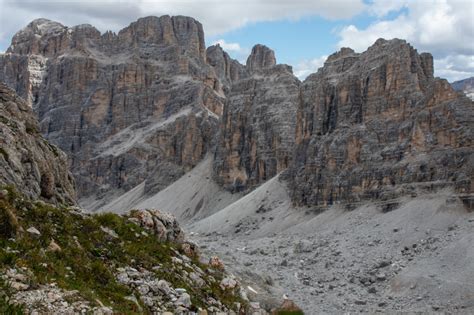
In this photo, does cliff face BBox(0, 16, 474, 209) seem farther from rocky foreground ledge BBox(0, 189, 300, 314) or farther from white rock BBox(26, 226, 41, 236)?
white rock BBox(26, 226, 41, 236)

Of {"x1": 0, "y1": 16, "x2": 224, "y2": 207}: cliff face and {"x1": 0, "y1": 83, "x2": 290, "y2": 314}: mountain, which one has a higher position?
{"x1": 0, "y1": 16, "x2": 224, "y2": 207}: cliff face

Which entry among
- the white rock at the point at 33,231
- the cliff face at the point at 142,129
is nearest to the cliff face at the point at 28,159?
the white rock at the point at 33,231

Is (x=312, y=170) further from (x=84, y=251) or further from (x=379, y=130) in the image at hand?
(x=84, y=251)

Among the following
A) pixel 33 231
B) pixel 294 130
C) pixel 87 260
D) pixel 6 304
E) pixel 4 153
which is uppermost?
pixel 294 130

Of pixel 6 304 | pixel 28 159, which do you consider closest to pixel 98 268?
pixel 6 304

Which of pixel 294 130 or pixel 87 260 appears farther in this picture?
pixel 294 130

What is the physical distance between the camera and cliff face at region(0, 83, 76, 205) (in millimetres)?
24469

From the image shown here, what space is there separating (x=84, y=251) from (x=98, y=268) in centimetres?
97

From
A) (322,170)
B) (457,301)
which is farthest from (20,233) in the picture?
(322,170)

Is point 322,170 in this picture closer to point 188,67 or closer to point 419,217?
point 419,217

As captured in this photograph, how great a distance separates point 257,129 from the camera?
5541 inches

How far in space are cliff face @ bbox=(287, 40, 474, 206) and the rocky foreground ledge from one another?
180 feet

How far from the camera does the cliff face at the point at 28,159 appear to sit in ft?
80.3

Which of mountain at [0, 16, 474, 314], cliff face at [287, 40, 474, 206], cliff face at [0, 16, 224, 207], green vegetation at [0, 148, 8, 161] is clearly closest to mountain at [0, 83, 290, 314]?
green vegetation at [0, 148, 8, 161]
